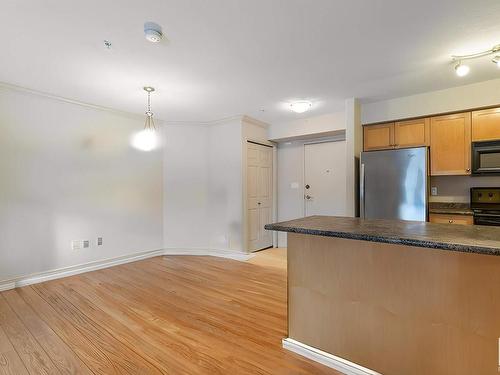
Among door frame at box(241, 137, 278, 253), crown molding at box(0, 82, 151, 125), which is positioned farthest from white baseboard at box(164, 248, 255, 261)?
crown molding at box(0, 82, 151, 125)

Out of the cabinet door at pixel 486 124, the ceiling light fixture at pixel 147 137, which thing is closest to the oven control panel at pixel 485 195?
the cabinet door at pixel 486 124

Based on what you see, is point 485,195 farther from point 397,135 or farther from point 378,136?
point 378,136

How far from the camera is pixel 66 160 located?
12.1 feet

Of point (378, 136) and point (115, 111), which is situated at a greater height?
point (115, 111)

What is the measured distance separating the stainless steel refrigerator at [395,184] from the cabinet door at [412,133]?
0.43 m

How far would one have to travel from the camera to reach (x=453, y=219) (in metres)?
3.27

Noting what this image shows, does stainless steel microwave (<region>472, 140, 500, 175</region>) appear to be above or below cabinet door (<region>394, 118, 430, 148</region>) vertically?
below

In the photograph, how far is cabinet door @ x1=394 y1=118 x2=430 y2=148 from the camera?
3.55 m

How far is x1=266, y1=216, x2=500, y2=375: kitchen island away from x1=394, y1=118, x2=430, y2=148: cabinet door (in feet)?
7.20

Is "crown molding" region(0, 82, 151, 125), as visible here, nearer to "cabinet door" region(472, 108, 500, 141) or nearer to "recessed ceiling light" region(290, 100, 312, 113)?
"recessed ceiling light" region(290, 100, 312, 113)

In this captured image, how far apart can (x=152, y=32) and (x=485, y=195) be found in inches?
168

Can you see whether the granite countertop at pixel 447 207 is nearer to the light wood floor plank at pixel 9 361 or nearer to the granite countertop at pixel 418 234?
the granite countertop at pixel 418 234

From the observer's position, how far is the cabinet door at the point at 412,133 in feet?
11.6

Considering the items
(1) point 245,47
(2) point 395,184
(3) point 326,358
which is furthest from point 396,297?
(1) point 245,47
